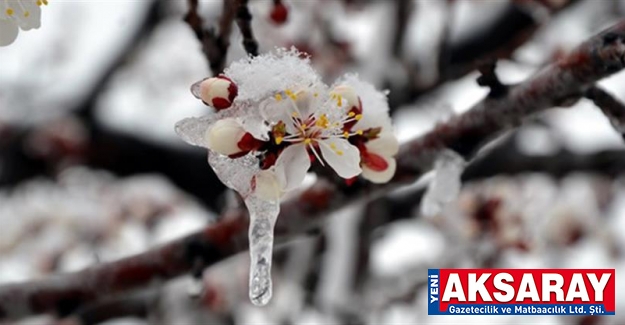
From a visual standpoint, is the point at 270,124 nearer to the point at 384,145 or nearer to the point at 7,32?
the point at 384,145

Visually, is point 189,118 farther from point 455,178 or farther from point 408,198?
point 408,198

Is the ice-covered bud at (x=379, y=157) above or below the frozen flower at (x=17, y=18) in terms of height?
below

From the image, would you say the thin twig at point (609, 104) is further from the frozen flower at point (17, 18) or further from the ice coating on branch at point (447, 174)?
the frozen flower at point (17, 18)

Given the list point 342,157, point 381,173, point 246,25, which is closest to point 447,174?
point 381,173

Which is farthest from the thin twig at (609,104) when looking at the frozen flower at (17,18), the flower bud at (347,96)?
the frozen flower at (17,18)

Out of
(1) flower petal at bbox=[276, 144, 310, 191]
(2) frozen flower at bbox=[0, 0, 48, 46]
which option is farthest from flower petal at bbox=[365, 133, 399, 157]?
(2) frozen flower at bbox=[0, 0, 48, 46]

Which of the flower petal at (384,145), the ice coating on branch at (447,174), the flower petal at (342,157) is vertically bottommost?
the flower petal at (342,157)

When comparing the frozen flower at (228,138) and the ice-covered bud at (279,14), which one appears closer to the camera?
the frozen flower at (228,138)
